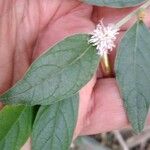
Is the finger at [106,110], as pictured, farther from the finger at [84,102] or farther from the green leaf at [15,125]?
the green leaf at [15,125]

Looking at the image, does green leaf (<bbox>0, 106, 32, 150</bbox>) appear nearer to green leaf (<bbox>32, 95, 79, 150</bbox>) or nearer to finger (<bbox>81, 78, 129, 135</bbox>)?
green leaf (<bbox>32, 95, 79, 150</bbox>)

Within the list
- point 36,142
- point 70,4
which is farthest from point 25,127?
point 70,4

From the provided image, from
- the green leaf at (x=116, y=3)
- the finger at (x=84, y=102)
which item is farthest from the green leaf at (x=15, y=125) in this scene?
the green leaf at (x=116, y=3)

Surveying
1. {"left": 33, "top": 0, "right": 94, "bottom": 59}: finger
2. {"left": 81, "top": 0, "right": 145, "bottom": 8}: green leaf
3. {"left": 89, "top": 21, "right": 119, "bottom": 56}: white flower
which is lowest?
{"left": 89, "top": 21, "right": 119, "bottom": 56}: white flower

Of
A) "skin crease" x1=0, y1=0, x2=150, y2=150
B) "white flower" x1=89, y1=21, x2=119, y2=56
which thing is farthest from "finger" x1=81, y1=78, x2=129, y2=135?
"white flower" x1=89, y1=21, x2=119, y2=56

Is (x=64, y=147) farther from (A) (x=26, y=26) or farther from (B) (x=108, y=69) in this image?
(A) (x=26, y=26)

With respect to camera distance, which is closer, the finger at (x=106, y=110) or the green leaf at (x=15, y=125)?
the green leaf at (x=15, y=125)
